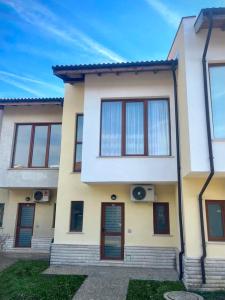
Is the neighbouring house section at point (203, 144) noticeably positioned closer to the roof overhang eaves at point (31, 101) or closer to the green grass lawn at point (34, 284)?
the green grass lawn at point (34, 284)

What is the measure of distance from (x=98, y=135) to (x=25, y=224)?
710cm

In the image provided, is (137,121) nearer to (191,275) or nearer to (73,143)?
(73,143)

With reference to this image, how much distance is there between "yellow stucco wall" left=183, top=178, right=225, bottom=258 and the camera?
734 centimetres

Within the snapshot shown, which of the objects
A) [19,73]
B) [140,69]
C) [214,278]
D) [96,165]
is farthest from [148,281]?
[19,73]

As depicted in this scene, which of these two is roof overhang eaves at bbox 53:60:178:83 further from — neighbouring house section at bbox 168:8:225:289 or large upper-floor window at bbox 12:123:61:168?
large upper-floor window at bbox 12:123:61:168

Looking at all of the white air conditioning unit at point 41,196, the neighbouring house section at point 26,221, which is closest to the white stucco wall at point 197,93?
the white air conditioning unit at point 41,196

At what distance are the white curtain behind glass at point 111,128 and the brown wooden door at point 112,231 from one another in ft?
8.48

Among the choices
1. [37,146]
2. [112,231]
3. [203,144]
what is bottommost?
[112,231]

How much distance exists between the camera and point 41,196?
40.0 ft

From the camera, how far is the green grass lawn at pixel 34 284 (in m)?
6.33

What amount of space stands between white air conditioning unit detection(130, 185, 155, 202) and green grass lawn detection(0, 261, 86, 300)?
3598mm

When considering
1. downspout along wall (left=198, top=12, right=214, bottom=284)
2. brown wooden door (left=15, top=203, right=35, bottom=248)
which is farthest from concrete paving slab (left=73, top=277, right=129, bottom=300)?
brown wooden door (left=15, top=203, right=35, bottom=248)

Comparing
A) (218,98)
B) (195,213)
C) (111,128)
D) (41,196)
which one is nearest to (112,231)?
(195,213)

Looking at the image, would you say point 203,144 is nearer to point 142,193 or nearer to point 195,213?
point 195,213
